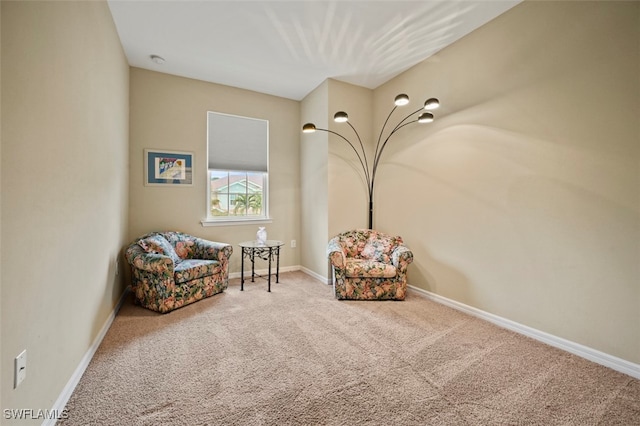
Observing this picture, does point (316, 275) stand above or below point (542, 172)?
below

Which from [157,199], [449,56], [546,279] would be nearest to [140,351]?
[157,199]

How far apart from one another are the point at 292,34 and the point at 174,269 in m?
2.84

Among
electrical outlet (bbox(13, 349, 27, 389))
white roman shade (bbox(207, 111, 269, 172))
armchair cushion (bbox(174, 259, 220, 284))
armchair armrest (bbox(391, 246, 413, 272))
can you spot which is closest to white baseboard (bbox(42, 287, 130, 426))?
electrical outlet (bbox(13, 349, 27, 389))

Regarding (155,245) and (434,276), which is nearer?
(155,245)

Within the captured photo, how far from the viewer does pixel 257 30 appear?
9.21 ft

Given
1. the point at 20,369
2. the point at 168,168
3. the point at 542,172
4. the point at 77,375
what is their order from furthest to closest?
the point at 168,168 < the point at 542,172 < the point at 77,375 < the point at 20,369

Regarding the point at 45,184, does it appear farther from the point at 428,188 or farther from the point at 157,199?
the point at 428,188

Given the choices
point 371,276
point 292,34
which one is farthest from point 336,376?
point 292,34

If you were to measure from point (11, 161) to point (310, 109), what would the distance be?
3752 mm

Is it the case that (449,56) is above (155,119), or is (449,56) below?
above

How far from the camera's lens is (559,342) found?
2232 millimetres

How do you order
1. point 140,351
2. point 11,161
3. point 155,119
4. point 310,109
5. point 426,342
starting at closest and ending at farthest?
1. point 11,161
2. point 140,351
3. point 426,342
4. point 155,119
5. point 310,109

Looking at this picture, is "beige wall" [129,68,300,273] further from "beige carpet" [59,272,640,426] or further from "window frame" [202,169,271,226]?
"beige carpet" [59,272,640,426]

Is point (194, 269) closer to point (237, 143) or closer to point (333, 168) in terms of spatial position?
point (237, 143)
